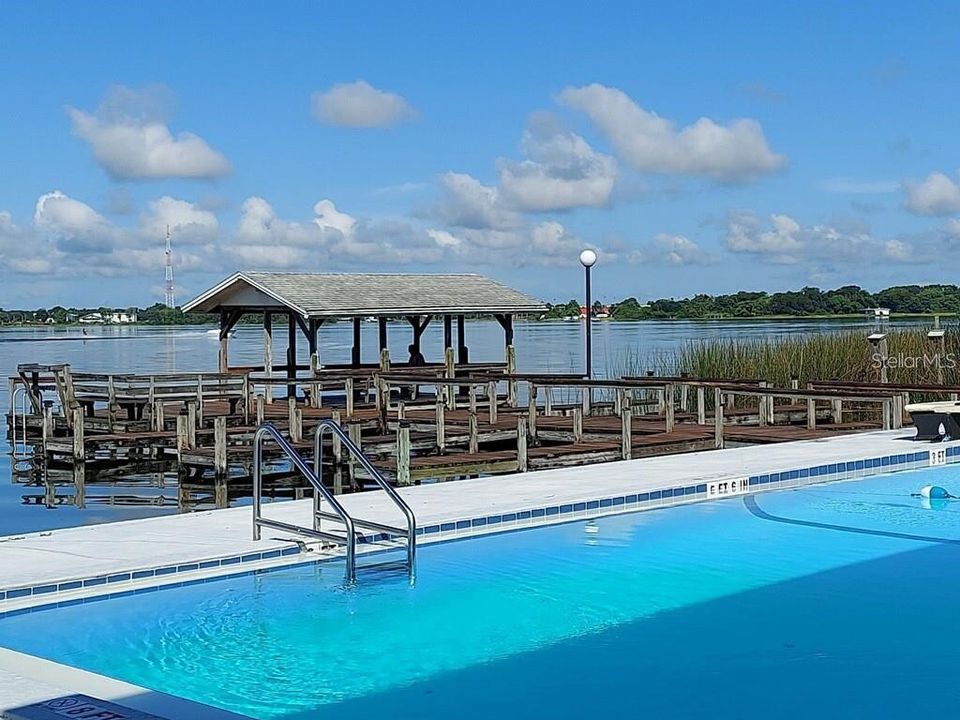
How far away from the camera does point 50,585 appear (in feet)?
23.2

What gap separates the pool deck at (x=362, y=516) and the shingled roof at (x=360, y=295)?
40.4 ft

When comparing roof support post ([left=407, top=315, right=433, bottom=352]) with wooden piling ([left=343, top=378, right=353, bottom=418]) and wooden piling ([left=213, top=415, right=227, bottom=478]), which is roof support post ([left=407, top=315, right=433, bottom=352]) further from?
wooden piling ([left=213, top=415, right=227, bottom=478])

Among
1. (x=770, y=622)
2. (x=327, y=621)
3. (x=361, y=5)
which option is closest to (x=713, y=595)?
(x=770, y=622)

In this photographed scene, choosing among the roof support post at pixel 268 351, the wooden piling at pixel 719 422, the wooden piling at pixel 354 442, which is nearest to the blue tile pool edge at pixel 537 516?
the wooden piling at pixel 719 422

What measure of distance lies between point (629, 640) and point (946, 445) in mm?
7109

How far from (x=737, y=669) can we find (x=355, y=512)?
143 inches

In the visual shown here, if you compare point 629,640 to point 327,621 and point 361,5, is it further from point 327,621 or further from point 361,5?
point 361,5

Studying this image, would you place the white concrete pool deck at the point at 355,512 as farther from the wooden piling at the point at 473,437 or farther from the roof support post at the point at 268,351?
the roof support post at the point at 268,351

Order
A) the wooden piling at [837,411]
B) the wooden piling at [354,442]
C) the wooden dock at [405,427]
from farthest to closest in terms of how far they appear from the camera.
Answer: the wooden piling at [837,411] < the wooden dock at [405,427] < the wooden piling at [354,442]

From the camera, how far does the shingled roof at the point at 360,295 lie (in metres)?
24.2

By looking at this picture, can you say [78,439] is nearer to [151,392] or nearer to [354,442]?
[151,392]

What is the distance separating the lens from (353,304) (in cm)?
2461

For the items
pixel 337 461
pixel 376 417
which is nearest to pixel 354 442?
pixel 337 461

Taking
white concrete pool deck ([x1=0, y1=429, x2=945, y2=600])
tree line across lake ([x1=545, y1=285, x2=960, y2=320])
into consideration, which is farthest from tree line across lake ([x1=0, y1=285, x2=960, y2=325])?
white concrete pool deck ([x1=0, y1=429, x2=945, y2=600])
